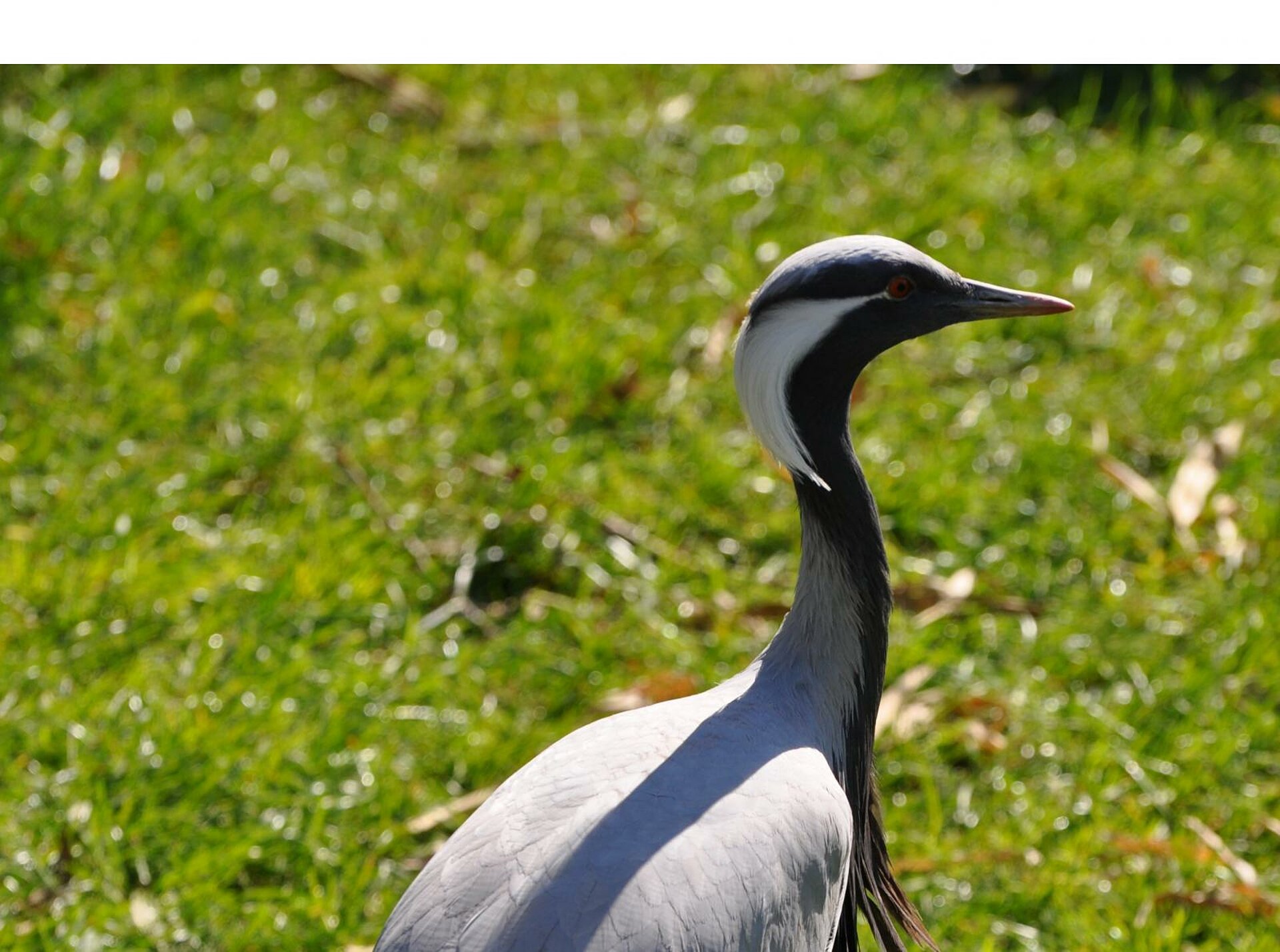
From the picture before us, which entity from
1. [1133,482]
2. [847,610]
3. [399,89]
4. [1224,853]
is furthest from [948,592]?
[399,89]

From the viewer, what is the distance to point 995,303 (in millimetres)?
3158

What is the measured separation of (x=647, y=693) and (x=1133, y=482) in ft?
6.36

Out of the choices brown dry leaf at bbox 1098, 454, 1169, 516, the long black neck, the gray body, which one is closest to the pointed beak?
the long black neck

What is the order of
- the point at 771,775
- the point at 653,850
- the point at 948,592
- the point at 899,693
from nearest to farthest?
the point at 653,850 → the point at 771,775 → the point at 899,693 → the point at 948,592

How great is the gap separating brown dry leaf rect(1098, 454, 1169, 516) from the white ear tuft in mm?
2321

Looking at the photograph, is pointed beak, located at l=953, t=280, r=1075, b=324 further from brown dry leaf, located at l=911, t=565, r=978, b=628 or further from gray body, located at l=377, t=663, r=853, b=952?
brown dry leaf, located at l=911, t=565, r=978, b=628

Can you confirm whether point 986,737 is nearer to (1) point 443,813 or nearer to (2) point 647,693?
(2) point 647,693

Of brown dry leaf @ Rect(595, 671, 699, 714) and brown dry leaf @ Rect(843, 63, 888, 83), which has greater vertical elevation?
brown dry leaf @ Rect(843, 63, 888, 83)

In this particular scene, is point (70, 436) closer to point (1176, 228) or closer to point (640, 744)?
point (640, 744)

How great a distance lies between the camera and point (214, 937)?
11.6ft

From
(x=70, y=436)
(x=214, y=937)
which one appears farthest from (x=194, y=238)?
(x=214, y=937)

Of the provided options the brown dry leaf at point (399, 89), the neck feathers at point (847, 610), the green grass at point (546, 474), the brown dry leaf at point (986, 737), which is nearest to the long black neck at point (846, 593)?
the neck feathers at point (847, 610)

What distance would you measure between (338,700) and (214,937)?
0.80m

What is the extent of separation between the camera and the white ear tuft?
301 centimetres
